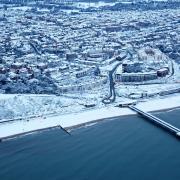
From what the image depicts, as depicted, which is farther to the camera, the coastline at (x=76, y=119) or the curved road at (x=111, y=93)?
the curved road at (x=111, y=93)

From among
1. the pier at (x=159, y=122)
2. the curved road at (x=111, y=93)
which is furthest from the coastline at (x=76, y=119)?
the curved road at (x=111, y=93)

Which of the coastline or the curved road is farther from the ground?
the curved road

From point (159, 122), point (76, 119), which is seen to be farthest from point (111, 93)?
point (159, 122)

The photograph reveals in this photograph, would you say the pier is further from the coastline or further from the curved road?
the curved road

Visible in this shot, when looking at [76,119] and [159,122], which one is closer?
[159,122]

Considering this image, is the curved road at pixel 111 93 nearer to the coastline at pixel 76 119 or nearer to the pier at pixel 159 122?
the coastline at pixel 76 119

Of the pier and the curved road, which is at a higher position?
the curved road

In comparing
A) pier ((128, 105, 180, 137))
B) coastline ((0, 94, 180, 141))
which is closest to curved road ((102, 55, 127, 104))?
coastline ((0, 94, 180, 141))

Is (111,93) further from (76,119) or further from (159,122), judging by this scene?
(159,122)

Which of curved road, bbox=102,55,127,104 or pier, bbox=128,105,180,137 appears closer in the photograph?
pier, bbox=128,105,180,137
